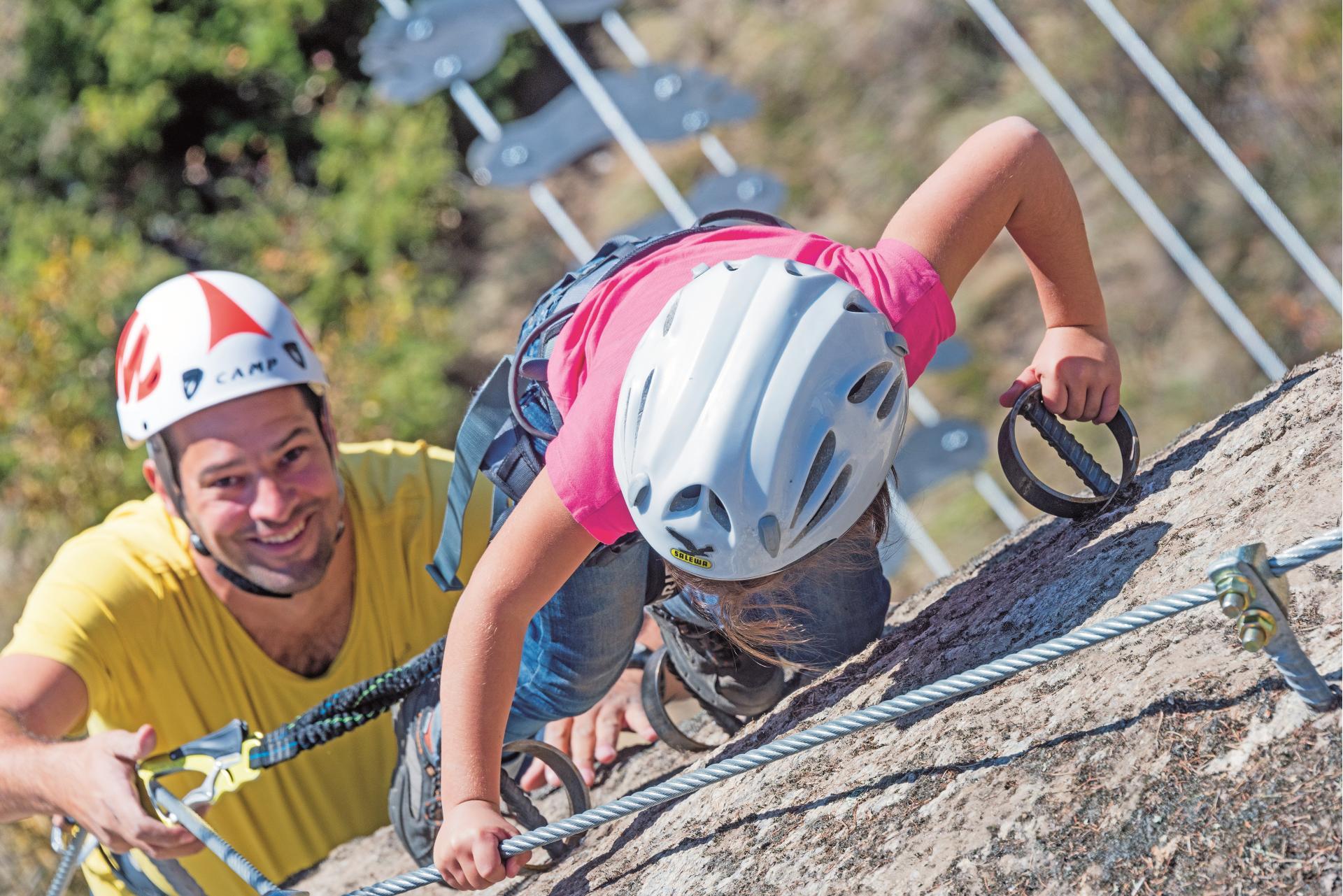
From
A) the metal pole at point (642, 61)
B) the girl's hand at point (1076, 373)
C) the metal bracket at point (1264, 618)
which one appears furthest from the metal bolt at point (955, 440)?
the metal bracket at point (1264, 618)

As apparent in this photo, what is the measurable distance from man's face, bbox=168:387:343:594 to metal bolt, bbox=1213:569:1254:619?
248 centimetres

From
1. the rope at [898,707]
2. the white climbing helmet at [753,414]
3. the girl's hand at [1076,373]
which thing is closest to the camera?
the rope at [898,707]

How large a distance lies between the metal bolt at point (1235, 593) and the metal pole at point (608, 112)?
4542 mm

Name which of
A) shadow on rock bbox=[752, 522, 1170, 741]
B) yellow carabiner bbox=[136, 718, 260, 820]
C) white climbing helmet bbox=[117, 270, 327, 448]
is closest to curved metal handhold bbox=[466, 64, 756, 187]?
white climbing helmet bbox=[117, 270, 327, 448]

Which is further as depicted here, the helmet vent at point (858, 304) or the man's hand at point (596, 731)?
the man's hand at point (596, 731)

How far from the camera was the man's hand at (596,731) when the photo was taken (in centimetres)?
331

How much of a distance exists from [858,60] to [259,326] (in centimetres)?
596

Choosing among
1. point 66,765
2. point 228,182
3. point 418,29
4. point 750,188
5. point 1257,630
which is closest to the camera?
Result: point 1257,630

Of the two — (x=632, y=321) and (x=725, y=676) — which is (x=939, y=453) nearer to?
(x=725, y=676)

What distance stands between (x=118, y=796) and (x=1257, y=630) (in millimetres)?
1982

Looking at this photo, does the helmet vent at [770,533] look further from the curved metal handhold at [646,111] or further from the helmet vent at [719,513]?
the curved metal handhold at [646,111]

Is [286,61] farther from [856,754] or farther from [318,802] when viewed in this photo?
[856,754]

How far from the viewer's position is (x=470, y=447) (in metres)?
2.84

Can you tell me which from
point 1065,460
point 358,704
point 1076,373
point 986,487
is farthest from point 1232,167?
point 358,704
